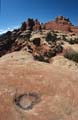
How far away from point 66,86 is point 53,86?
71 cm

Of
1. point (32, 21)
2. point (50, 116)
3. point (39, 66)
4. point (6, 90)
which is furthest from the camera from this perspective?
point (32, 21)

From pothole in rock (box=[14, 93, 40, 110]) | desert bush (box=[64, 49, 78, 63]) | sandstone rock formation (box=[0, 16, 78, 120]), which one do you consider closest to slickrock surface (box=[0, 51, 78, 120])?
sandstone rock formation (box=[0, 16, 78, 120])

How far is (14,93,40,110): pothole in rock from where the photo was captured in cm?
1171

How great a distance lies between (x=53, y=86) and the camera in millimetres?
12664

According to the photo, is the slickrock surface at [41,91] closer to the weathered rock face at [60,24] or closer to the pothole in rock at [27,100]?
the pothole in rock at [27,100]

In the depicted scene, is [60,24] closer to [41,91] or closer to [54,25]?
[54,25]

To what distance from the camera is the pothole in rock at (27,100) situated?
38.4 ft

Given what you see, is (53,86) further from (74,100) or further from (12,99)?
(12,99)

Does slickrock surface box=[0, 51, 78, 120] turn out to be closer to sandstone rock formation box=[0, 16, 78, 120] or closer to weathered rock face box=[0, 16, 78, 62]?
sandstone rock formation box=[0, 16, 78, 120]

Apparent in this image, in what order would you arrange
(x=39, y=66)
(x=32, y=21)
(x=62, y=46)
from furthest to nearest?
(x=32, y=21) → (x=62, y=46) → (x=39, y=66)

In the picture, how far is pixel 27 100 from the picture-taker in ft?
39.4

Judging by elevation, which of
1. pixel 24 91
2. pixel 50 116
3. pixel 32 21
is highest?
pixel 32 21

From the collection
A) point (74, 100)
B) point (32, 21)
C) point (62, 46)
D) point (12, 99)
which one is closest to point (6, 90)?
point (12, 99)

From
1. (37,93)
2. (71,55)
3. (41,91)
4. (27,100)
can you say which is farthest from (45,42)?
(27,100)
